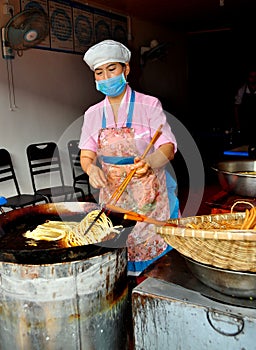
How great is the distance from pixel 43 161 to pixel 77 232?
11.5ft

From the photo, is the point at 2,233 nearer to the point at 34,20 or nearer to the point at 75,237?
the point at 75,237

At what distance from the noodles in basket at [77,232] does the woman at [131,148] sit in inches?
14.5

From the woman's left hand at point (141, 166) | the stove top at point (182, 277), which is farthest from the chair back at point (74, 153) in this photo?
the stove top at point (182, 277)

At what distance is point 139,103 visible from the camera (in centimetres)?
Result: 227

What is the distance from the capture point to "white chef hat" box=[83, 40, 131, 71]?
2084mm

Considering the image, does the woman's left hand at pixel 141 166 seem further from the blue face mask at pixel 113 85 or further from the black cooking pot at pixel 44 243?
the blue face mask at pixel 113 85

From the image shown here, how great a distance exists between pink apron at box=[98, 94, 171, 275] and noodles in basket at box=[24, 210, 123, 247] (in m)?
0.41

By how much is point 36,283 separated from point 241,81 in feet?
28.6

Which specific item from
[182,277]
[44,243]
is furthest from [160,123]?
A: [182,277]

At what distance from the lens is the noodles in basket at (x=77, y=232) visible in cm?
175

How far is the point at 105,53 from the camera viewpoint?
2.08 metres

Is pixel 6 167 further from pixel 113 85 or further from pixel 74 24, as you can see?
pixel 113 85

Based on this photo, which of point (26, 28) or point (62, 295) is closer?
point (62, 295)

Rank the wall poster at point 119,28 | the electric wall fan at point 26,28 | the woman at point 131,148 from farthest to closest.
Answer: the wall poster at point 119,28
the electric wall fan at point 26,28
the woman at point 131,148
